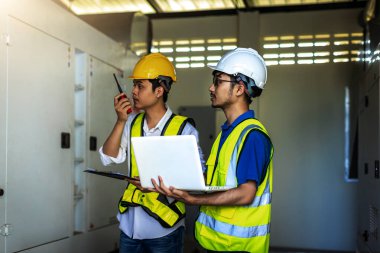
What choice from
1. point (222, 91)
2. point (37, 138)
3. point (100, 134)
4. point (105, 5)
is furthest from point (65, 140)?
point (105, 5)

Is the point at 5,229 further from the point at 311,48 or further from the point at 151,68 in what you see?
the point at 311,48

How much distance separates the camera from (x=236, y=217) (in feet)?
6.83

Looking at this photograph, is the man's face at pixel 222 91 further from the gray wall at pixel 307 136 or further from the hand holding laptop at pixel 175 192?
the gray wall at pixel 307 136

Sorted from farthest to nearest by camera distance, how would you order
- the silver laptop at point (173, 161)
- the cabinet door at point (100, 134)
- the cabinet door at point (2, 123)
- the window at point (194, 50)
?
the window at point (194, 50)
the cabinet door at point (100, 134)
the cabinet door at point (2, 123)
the silver laptop at point (173, 161)

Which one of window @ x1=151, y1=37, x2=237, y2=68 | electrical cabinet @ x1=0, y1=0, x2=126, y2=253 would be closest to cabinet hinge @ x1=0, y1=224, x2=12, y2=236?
electrical cabinet @ x1=0, y1=0, x2=126, y2=253

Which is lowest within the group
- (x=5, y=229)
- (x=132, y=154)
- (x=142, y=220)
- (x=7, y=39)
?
(x=5, y=229)

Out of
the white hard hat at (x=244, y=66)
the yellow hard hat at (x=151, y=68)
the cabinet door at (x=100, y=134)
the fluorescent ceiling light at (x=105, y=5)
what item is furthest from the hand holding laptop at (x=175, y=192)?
the fluorescent ceiling light at (x=105, y=5)

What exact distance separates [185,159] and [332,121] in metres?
4.74

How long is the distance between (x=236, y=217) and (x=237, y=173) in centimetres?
19

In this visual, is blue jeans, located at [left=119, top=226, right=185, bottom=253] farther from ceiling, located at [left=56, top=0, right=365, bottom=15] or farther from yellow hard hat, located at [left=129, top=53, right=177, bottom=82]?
ceiling, located at [left=56, top=0, right=365, bottom=15]

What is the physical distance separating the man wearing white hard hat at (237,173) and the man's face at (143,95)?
1.76 ft

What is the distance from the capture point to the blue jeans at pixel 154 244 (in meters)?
2.54

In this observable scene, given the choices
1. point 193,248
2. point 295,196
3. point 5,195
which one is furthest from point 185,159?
point 295,196

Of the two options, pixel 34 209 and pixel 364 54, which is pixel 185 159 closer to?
pixel 34 209
